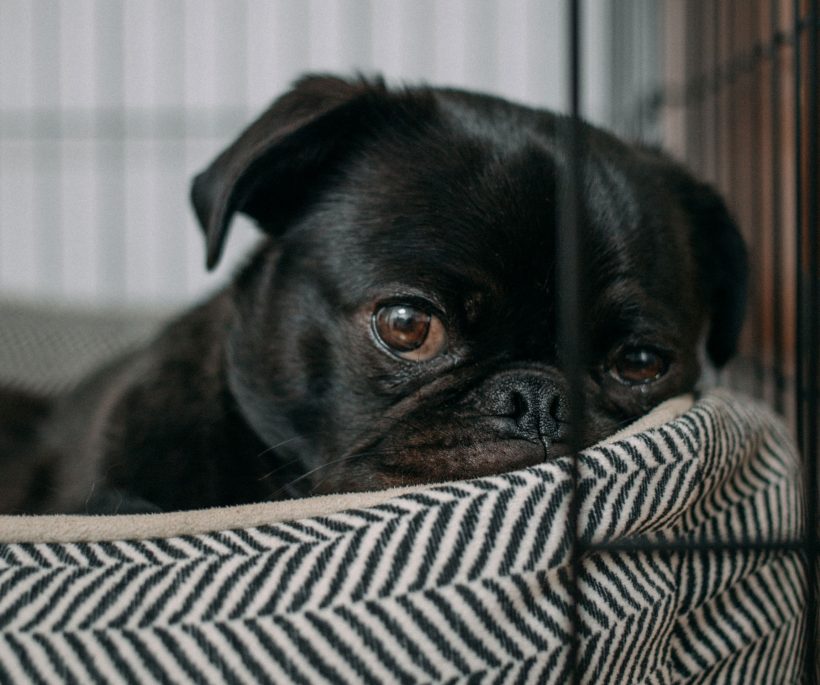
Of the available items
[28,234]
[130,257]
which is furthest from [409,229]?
[28,234]

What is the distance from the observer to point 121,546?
0.79 meters

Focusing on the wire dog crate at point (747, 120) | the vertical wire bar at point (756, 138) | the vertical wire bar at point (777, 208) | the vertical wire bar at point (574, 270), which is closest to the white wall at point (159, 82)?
the wire dog crate at point (747, 120)

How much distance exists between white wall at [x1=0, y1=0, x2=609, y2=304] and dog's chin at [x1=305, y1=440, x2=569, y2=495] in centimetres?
228

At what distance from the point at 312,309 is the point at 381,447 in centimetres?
25

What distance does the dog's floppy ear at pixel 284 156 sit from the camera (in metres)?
1.08

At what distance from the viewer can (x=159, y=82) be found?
334cm

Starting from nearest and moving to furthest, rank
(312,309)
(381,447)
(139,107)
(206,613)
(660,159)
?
(206,613), (381,447), (312,309), (660,159), (139,107)

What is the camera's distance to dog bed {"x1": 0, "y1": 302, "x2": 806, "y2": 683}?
2.37 feet

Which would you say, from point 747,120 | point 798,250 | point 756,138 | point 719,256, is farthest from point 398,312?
point 747,120

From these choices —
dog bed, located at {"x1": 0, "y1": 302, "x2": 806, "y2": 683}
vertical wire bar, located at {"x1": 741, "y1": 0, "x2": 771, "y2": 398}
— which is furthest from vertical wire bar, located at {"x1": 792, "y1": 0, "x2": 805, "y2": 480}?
vertical wire bar, located at {"x1": 741, "y1": 0, "x2": 771, "y2": 398}

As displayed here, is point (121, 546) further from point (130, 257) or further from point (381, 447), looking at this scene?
point (130, 257)

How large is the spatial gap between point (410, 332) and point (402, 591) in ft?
1.32

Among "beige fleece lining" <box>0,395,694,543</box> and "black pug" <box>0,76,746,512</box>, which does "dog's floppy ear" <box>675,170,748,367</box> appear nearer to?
"black pug" <box>0,76,746,512</box>

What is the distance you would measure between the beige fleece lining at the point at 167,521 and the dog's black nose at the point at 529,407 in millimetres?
126
